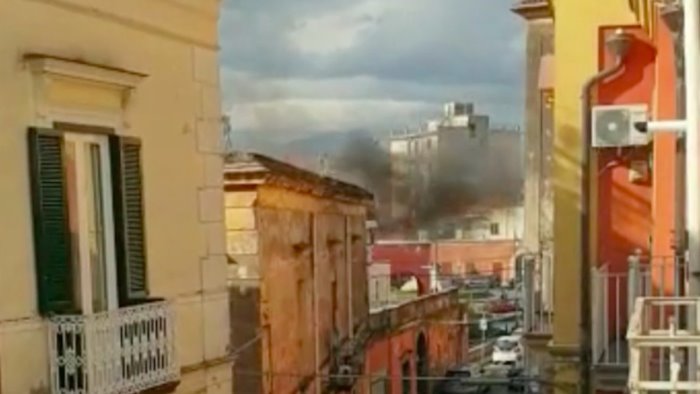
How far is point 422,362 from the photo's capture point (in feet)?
83.0

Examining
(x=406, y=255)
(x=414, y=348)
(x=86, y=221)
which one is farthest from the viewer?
(x=406, y=255)

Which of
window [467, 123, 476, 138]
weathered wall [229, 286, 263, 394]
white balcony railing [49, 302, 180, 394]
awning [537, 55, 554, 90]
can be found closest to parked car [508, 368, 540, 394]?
weathered wall [229, 286, 263, 394]

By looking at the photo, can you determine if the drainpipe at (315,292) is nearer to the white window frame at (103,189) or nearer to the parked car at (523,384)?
the parked car at (523,384)

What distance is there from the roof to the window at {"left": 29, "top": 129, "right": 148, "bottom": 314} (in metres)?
3.75

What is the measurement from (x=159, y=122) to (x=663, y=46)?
424 cm

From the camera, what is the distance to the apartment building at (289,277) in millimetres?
11969

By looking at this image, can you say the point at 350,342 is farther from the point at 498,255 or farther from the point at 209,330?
the point at 498,255

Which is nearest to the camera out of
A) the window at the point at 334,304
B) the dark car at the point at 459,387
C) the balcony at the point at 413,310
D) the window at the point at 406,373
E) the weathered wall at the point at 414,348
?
the window at the point at 334,304

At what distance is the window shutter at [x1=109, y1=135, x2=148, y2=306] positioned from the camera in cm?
756

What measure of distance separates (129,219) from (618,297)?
457cm

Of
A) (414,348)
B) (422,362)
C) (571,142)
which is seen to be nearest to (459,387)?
(414,348)

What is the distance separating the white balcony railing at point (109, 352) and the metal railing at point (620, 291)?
363cm

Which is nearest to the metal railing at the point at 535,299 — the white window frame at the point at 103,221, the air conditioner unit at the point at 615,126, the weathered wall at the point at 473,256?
the air conditioner unit at the point at 615,126

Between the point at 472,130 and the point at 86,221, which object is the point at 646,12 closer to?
the point at 86,221
